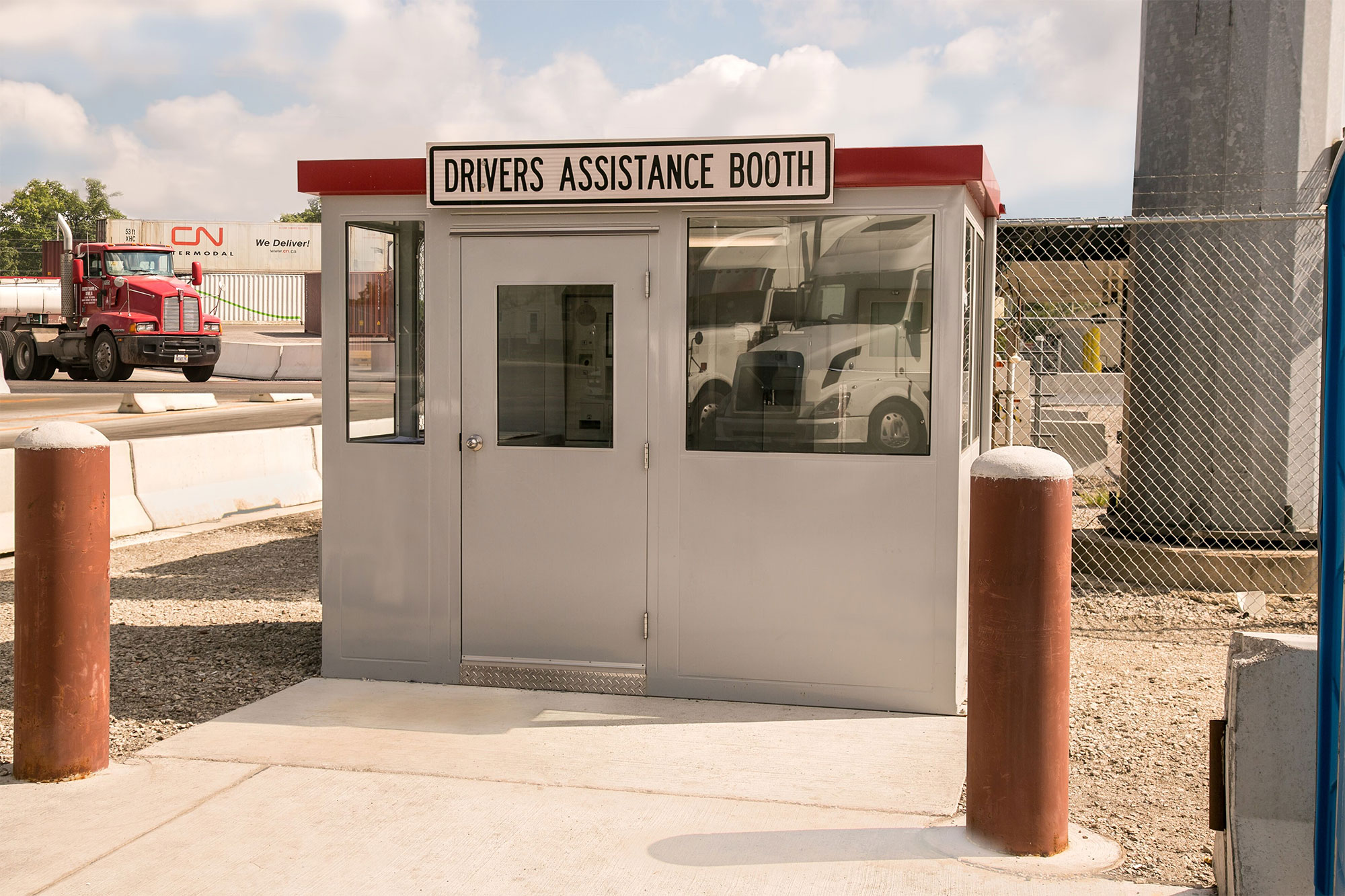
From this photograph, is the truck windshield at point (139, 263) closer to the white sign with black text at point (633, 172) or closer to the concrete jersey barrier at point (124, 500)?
the concrete jersey barrier at point (124, 500)

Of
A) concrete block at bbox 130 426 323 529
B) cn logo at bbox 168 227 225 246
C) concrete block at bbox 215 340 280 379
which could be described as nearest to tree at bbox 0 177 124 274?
cn logo at bbox 168 227 225 246

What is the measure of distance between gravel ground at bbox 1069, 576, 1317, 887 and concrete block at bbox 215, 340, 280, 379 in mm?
32497

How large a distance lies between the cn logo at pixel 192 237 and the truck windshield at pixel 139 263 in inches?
1573

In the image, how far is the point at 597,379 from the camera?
5.68 meters

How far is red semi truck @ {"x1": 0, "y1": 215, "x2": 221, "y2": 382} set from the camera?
27875 millimetres

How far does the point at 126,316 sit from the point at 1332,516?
95.8 ft

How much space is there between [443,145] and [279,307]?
194 ft

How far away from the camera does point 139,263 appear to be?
28.4 meters

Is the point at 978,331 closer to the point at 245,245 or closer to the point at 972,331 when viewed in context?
the point at 972,331

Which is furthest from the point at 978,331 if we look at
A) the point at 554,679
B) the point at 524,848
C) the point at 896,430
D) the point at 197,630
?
the point at 197,630

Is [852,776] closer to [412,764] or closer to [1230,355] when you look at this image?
[412,764]

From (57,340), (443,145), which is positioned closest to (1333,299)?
(443,145)

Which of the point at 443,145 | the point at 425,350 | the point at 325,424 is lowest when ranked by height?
the point at 325,424

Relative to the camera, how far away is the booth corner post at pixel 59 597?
4.29 meters
